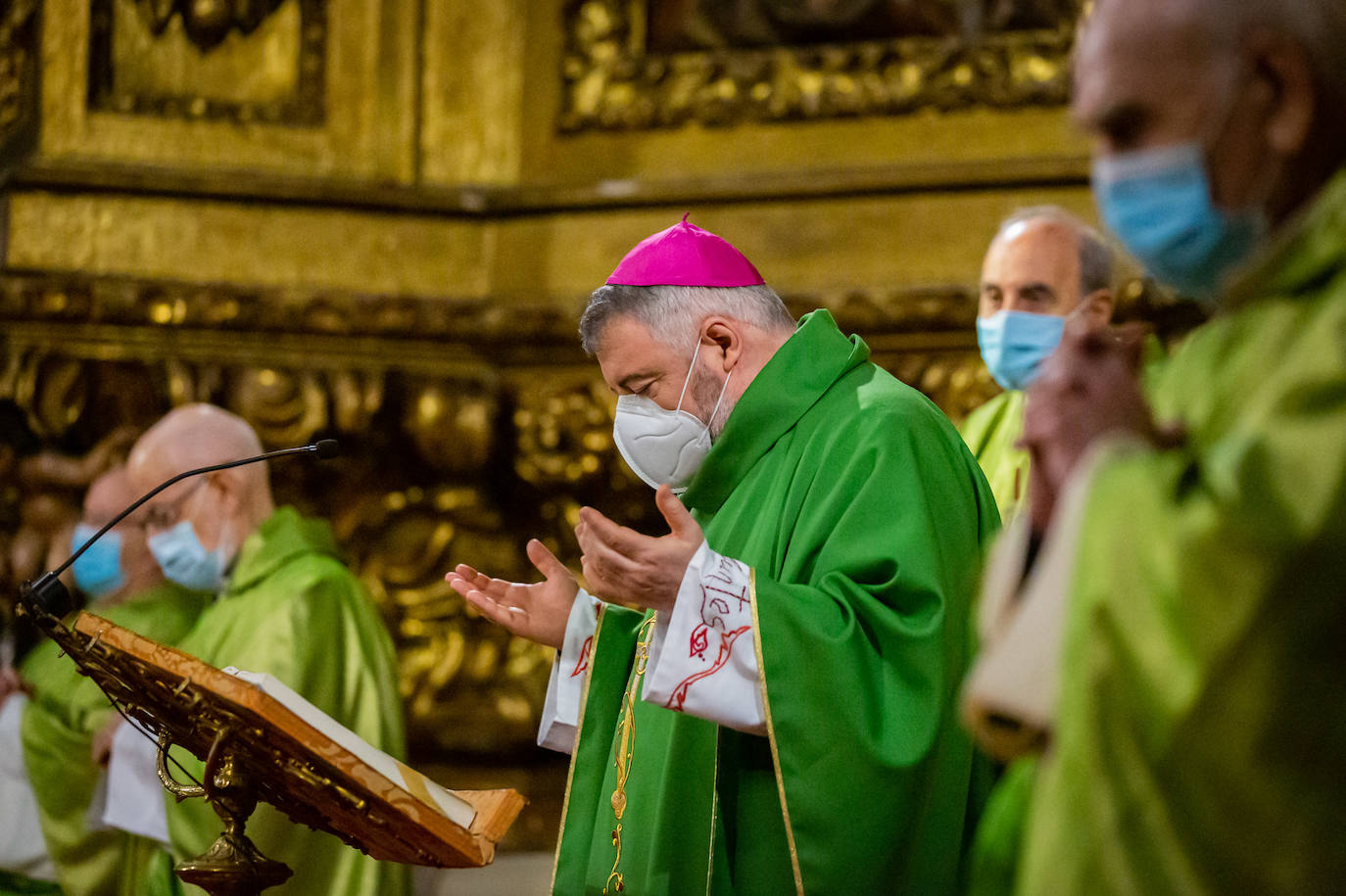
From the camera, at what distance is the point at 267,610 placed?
5262mm

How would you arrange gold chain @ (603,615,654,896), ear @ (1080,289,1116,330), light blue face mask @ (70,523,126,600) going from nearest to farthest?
gold chain @ (603,615,654,896)
ear @ (1080,289,1116,330)
light blue face mask @ (70,523,126,600)

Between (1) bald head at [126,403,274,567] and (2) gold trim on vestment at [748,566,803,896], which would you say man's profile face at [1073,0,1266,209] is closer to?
(2) gold trim on vestment at [748,566,803,896]

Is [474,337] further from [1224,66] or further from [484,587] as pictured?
[1224,66]

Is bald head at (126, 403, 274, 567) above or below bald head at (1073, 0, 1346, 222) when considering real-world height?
below

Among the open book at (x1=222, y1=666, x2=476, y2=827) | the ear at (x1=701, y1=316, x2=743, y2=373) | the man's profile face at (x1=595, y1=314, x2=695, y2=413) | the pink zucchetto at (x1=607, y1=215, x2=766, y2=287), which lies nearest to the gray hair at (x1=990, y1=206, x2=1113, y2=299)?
the pink zucchetto at (x1=607, y1=215, x2=766, y2=287)

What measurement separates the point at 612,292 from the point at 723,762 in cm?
100

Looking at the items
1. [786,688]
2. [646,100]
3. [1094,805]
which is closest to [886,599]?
[786,688]

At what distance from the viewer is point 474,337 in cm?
565

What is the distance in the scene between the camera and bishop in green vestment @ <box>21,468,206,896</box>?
5648 millimetres

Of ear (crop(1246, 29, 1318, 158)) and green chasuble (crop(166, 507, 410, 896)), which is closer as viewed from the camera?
ear (crop(1246, 29, 1318, 158))

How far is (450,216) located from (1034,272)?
2.21m

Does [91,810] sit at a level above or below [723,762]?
below

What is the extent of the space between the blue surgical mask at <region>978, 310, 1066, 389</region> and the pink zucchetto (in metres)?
1.15

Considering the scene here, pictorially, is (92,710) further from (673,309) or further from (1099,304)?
(1099,304)
